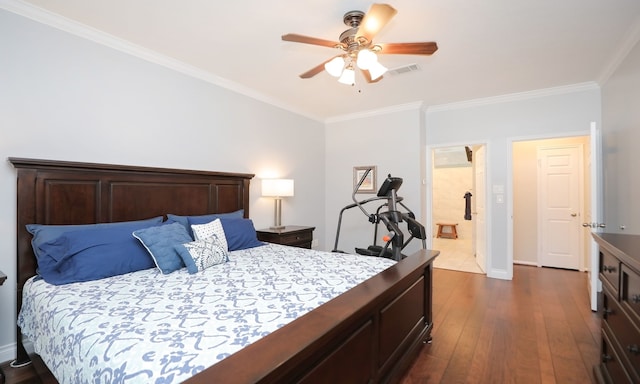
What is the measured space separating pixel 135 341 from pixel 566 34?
11.8 ft

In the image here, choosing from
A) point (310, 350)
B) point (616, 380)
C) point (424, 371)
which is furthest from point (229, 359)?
point (616, 380)

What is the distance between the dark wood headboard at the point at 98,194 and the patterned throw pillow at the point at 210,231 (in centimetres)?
52

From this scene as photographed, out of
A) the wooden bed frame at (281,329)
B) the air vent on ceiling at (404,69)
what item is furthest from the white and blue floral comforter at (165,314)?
the air vent on ceiling at (404,69)

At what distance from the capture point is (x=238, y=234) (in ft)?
9.37

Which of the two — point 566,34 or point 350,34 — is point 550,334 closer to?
point 566,34

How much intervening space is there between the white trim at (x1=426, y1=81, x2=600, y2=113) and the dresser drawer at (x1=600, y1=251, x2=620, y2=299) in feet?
9.12

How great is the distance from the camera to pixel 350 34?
2051 millimetres

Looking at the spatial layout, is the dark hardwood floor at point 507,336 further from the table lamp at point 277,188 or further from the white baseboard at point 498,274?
the table lamp at point 277,188

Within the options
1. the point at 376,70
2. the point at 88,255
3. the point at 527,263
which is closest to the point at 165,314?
the point at 88,255

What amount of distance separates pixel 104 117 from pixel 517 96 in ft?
15.6

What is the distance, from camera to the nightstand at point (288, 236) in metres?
3.58

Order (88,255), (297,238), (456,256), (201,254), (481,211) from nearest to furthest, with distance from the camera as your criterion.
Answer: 1. (88,255)
2. (201,254)
3. (297,238)
4. (481,211)
5. (456,256)

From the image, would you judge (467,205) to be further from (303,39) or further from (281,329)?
(281,329)

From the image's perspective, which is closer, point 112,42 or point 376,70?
point 376,70
